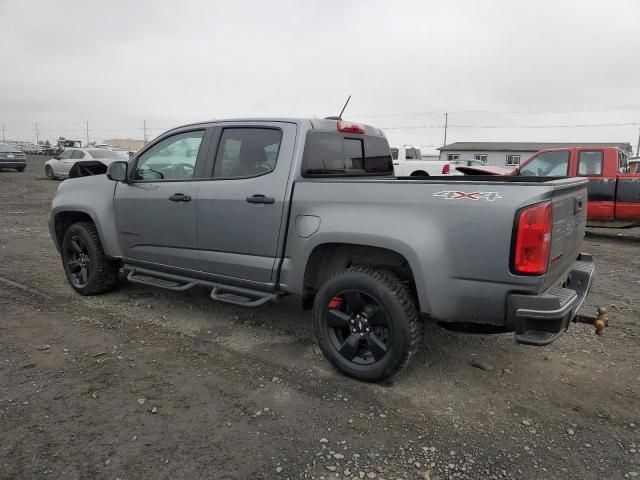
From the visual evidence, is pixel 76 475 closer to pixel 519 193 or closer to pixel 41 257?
pixel 519 193

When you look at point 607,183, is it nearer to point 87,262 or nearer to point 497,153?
point 87,262

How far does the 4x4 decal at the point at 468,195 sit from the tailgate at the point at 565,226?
349mm

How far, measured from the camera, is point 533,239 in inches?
102

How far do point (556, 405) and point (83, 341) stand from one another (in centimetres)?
362

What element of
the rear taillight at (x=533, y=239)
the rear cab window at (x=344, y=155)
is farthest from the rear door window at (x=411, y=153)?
the rear taillight at (x=533, y=239)

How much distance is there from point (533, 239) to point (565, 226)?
0.56 metres

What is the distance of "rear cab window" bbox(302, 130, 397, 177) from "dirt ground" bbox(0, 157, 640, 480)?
58.0 inches

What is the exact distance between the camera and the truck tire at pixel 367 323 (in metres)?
3.04

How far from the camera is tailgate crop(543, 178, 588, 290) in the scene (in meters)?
2.77

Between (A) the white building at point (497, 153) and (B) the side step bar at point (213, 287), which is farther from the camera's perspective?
(A) the white building at point (497, 153)

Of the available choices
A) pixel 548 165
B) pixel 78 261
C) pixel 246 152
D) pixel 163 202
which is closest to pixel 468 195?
pixel 246 152

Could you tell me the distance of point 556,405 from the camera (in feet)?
10.0

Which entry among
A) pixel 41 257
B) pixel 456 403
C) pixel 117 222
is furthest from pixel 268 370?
pixel 41 257

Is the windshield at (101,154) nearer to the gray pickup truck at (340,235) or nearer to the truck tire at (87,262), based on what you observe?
the truck tire at (87,262)
